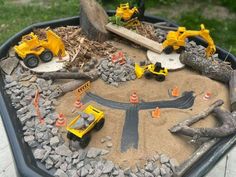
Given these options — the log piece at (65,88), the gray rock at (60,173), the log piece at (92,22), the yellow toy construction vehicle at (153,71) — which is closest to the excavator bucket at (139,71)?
the yellow toy construction vehicle at (153,71)

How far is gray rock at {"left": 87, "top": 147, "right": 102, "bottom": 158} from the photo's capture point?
5.09 feet

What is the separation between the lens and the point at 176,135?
166 centimetres

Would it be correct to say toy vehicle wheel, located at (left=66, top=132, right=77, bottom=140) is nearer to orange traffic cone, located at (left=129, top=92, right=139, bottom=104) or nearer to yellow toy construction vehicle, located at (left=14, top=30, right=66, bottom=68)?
orange traffic cone, located at (left=129, top=92, right=139, bottom=104)

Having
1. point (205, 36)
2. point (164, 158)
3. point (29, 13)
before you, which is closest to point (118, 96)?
point (164, 158)

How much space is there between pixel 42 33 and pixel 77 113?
2.54 feet

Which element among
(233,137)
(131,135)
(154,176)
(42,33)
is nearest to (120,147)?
(131,135)

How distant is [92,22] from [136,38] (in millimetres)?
287

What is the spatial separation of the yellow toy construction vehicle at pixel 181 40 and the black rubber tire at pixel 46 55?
67 cm

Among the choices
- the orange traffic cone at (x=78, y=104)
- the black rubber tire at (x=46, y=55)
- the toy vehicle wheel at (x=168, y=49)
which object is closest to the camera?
the orange traffic cone at (x=78, y=104)

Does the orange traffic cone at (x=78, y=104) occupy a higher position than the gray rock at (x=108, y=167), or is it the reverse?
the orange traffic cone at (x=78, y=104)

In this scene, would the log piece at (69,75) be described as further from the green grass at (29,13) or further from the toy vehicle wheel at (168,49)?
the green grass at (29,13)

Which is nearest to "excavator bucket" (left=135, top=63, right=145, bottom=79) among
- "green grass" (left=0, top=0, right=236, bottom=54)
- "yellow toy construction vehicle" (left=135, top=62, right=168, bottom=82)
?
"yellow toy construction vehicle" (left=135, top=62, right=168, bottom=82)

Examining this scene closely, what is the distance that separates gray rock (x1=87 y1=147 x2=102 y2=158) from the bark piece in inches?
13.6

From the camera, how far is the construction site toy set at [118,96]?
5.11ft
